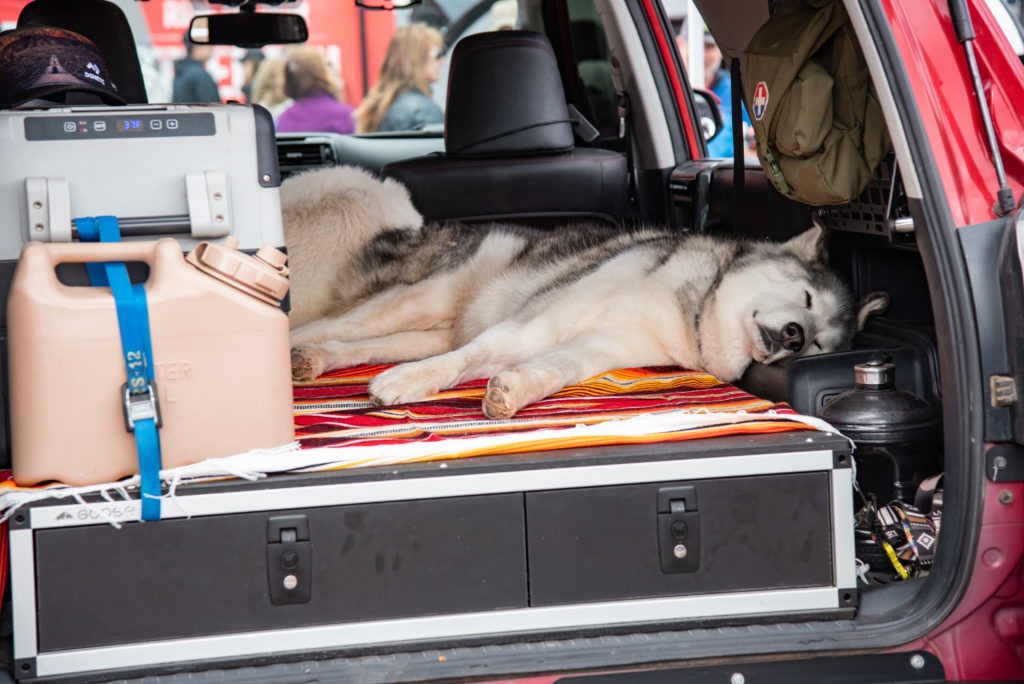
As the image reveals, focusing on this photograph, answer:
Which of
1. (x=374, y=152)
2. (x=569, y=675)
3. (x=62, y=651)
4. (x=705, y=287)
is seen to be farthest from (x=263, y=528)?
(x=374, y=152)

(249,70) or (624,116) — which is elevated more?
(249,70)

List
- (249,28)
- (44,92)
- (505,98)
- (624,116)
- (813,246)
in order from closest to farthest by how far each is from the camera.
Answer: (44,92)
(813,246)
(505,98)
(624,116)
(249,28)

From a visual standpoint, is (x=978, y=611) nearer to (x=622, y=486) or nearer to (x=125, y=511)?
(x=622, y=486)

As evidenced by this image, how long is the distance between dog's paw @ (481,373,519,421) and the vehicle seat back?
170 cm

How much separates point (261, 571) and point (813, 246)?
1841 mm

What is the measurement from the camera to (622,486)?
6.99 ft

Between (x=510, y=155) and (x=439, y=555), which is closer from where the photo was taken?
(x=439, y=555)

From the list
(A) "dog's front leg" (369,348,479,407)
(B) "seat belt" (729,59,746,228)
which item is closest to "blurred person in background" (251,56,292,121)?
(B) "seat belt" (729,59,746,228)

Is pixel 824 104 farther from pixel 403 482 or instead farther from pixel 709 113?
pixel 709 113

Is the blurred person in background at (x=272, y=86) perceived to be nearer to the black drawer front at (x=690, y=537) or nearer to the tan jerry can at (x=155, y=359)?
the tan jerry can at (x=155, y=359)

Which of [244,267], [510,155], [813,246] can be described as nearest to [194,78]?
[510,155]

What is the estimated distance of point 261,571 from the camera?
6.64ft

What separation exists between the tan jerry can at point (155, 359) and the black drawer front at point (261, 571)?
145 millimetres

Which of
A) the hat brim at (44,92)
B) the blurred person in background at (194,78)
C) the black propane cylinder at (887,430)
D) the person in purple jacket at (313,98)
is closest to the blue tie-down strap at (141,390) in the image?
the hat brim at (44,92)
